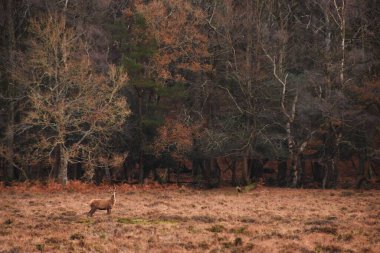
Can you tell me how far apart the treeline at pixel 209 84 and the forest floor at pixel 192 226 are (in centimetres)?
1060

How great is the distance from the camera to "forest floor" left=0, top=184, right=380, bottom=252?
12109 millimetres

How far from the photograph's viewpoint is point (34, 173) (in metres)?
40.2

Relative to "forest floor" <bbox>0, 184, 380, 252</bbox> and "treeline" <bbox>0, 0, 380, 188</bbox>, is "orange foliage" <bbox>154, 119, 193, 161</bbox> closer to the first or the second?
"treeline" <bbox>0, 0, 380, 188</bbox>

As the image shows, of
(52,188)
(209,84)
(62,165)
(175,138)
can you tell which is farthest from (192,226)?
(209,84)

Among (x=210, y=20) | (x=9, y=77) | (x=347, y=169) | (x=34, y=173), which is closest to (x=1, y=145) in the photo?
(x=9, y=77)

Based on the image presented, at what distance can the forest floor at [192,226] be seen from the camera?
12109 millimetres

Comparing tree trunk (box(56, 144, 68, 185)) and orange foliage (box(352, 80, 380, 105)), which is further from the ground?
orange foliage (box(352, 80, 380, 105))

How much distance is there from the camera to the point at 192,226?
50.0 ft

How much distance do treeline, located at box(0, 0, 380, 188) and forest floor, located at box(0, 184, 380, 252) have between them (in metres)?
10.6

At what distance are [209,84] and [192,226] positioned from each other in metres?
21.5

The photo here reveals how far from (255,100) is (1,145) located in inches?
676

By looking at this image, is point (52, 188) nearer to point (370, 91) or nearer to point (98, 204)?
point (98, 204)

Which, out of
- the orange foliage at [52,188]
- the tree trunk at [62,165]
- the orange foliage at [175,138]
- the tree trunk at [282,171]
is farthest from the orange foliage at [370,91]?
the tree trunk at [62,165]

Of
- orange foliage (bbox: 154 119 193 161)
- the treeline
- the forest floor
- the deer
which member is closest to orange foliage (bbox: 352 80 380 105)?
the treeline
